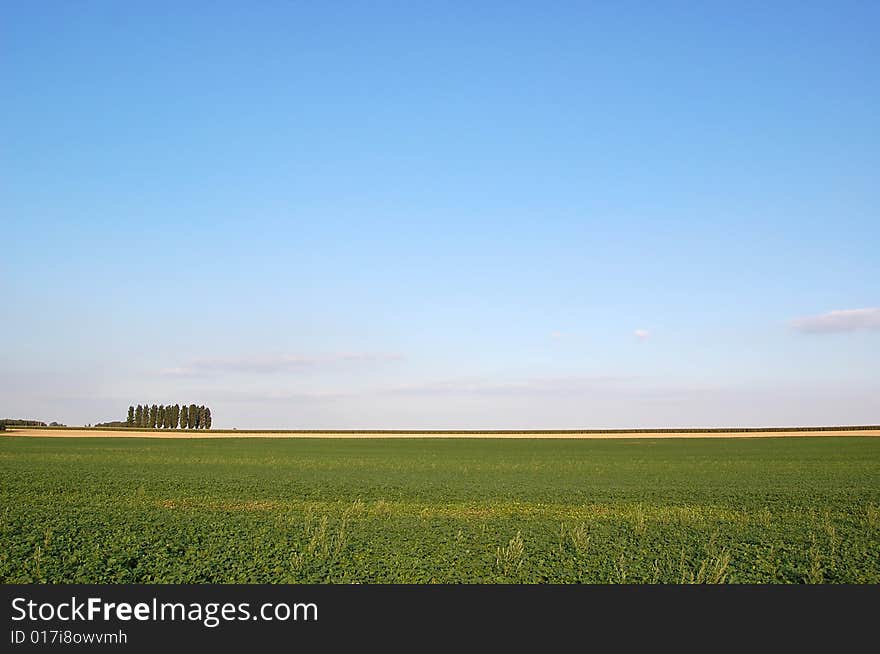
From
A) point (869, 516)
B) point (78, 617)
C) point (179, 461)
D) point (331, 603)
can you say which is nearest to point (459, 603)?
point (331, 603)

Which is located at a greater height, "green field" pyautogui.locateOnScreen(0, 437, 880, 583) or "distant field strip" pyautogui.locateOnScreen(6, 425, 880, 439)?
"green field" pyautogui.locateOnScreen(0, 437, 880, 583)

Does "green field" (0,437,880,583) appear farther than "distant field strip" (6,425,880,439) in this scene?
No

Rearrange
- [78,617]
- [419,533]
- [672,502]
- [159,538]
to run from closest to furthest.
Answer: [78,617] → [159,538] → [419,533] → [672,502]

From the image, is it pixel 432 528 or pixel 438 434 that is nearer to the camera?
pixel 432 528

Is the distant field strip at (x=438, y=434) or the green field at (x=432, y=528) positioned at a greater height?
the green field at (x=432, y=528)

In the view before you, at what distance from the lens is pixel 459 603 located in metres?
12.8

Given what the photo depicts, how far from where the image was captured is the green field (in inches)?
594

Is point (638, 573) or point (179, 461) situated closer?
point (638, 573)

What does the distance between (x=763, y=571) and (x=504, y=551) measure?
17.5ft

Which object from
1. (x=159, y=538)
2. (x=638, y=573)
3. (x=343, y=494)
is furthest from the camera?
(x=343, y=494)

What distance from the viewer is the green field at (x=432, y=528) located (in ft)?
49.5

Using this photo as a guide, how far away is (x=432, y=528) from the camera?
2047 centimetres

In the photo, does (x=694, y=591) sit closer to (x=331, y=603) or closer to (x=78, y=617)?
(x=331, y=603)

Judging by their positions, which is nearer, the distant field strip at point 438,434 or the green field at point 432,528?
the green field at point 432,528
